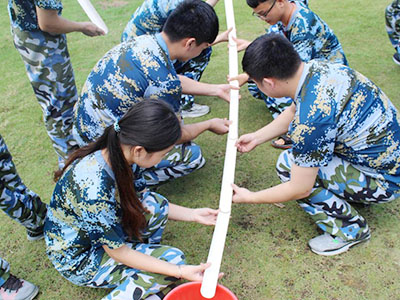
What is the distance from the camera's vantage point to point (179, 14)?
2.38 m

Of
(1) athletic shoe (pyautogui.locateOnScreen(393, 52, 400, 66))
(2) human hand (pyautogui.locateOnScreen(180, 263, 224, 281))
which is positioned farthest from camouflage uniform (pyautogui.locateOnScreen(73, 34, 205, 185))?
(1) athletic shoe (pyautogui.locateOnScreen(393, 52, 400, 66))

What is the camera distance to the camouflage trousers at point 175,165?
9.14 ft

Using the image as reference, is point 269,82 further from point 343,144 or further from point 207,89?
point 207,89

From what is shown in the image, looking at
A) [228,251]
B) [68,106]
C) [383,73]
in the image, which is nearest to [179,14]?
[68,106]

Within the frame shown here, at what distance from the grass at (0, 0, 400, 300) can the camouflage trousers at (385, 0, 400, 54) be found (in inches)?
9.1

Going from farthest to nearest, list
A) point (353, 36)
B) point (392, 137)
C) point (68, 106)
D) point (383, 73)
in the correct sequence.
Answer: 1. point (353, 36)
2. point (383, 73)
3. point (68, 106)
4. point (392, 137)

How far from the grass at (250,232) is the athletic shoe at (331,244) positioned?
0.15 feet

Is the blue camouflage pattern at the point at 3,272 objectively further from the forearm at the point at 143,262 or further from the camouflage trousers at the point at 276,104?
the camouflage trousers at the point at 276,104

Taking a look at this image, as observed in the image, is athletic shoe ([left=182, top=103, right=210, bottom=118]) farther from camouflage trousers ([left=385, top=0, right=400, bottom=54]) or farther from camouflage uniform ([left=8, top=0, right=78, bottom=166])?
camouflage trousers ([left=385, top=0, right=400, bottom=54])

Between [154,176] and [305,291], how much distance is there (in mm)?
1288

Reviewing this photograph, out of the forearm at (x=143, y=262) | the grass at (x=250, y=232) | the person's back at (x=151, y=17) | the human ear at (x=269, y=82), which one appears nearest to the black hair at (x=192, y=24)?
the human ear at (x=269, y=82)

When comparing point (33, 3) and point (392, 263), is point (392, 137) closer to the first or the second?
point (392, 263)

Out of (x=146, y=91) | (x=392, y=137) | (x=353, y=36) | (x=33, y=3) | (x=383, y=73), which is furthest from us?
(x=353, y=36)

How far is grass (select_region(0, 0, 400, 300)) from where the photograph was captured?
2.23 meters
